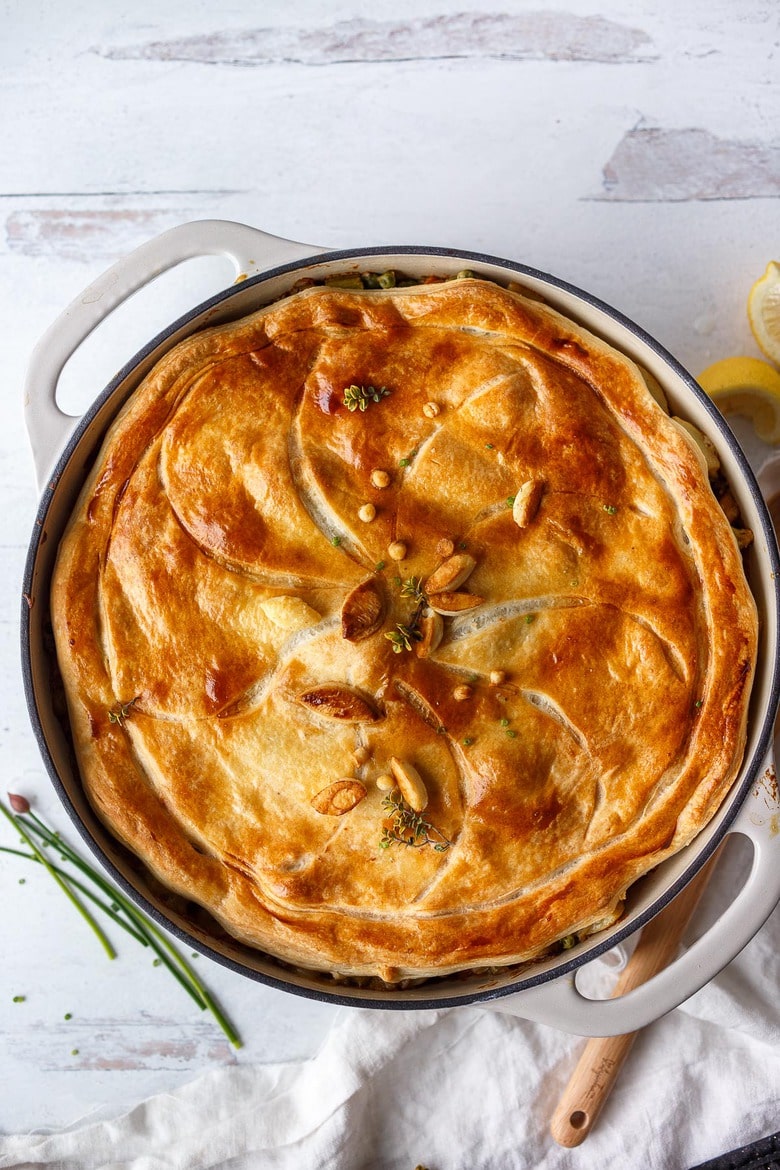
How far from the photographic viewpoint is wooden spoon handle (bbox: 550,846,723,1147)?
3.25 m

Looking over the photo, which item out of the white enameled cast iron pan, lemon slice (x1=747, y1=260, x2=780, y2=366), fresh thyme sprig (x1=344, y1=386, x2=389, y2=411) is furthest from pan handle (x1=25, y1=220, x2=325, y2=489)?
lemon slice (x1=747, y1=260, x2=780, y2=366)

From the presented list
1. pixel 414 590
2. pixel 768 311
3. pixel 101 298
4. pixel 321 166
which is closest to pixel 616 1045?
pixel 414 590

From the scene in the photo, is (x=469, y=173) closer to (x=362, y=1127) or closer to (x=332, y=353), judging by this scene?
(x=332, y=353)

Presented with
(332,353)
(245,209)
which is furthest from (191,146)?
(332,353)

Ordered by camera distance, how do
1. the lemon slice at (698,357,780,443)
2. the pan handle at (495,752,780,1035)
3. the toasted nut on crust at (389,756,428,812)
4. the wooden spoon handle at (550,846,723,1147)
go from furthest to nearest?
1. the wooden spoon handle at (550,846,723,1147)
2. the lemon slice at (698,357,780,443)
3. the pan handle at (495,752,780,1035)
4. the toasted nut on crust at (389,756,428,812)

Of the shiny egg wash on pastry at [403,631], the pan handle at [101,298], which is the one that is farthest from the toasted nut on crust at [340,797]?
the pan handle at [101,298]

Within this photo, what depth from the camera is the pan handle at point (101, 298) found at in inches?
111

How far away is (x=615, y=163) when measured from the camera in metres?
3.37

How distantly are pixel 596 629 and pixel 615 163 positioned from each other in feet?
5.43

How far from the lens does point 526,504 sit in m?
2.71

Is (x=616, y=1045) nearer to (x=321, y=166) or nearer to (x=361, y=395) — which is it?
(x=361, y=395)

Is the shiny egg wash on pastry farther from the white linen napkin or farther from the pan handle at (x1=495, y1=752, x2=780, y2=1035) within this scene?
the white linen napkin

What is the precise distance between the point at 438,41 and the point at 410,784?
2.45m

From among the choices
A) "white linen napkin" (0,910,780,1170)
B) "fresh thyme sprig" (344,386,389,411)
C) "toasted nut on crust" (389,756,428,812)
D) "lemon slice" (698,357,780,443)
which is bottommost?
"white linen napkin" (0,910,780,1170)
